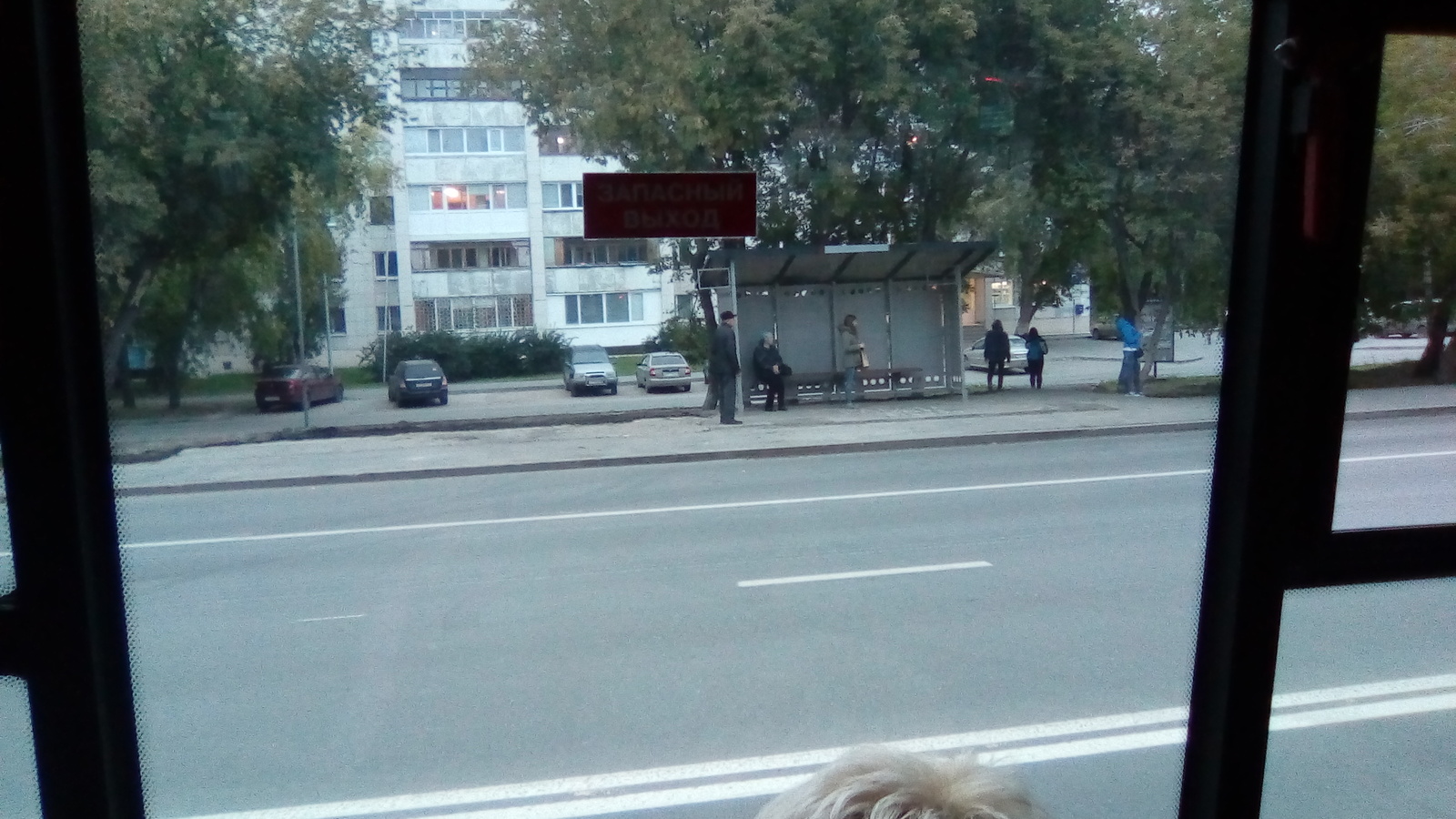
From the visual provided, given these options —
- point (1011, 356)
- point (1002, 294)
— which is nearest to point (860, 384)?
point (1011, 356)

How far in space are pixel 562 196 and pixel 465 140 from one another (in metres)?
1.29

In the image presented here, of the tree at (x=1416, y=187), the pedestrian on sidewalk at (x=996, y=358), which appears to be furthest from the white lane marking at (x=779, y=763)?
the pedestrian on sidewalk at (x=996, y=358)

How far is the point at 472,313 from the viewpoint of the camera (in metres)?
5.00

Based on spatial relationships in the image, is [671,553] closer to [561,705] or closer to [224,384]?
[561,705]

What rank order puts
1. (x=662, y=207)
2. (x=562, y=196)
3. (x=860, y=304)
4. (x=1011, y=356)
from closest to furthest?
(x=662, y=207), (x=562, y=196), (x=1011, y=356), (x=860, y=304)

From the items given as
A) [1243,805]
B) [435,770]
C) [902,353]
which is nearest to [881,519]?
[902,353]

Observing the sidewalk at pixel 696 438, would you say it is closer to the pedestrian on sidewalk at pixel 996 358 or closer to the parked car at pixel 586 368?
the pedestrian on sidewalk at pixel 996 358

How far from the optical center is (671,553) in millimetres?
7672

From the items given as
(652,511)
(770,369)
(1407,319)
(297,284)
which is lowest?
(652,511)

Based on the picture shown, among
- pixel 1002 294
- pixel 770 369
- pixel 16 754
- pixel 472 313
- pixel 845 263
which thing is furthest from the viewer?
pixel 770 369

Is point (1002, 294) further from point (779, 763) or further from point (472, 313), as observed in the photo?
point (779, 763)

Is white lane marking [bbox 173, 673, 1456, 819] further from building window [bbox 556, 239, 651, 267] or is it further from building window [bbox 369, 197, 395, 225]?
building window [bbox 369, 197, 395, 225]

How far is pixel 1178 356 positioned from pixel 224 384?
12.2 ft

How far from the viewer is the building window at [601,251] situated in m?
3.46
